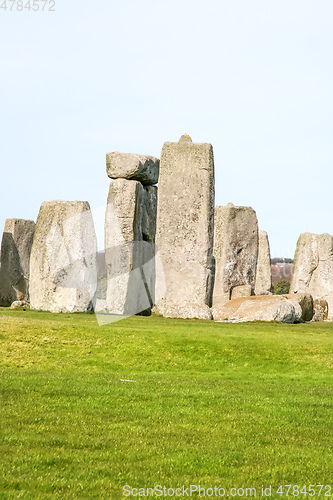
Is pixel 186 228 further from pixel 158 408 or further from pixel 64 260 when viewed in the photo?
pixel 158 408

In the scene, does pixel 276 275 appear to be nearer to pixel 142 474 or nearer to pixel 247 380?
pixel 247 380

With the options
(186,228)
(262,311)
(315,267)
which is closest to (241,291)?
(262,311)

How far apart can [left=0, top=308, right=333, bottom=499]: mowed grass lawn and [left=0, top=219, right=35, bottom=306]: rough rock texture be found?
11.8 m

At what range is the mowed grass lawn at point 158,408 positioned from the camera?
6.13 metres

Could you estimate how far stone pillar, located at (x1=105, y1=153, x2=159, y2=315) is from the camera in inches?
877

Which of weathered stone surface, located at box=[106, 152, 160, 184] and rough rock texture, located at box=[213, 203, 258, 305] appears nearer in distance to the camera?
weathered stone surface, located at box=[106, 152, 160, 184]

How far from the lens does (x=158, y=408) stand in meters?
8.66

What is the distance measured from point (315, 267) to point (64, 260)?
1315 centimetres

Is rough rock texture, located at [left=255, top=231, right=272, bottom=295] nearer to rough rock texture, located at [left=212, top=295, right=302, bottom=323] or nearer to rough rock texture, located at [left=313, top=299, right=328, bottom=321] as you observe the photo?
rough rock texture, located at [left=313, top=299, right=328, bottom=321]

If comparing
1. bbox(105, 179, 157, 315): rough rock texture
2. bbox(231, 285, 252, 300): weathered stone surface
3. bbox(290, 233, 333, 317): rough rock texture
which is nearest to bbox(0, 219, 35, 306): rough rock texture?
bbox(105, 179, 157, 315): rough rock texture

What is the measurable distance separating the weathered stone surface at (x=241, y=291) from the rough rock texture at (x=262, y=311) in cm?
336

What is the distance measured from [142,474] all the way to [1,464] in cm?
120

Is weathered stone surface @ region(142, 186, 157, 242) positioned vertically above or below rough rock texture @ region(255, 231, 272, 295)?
above

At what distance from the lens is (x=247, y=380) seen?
37.5 feet
